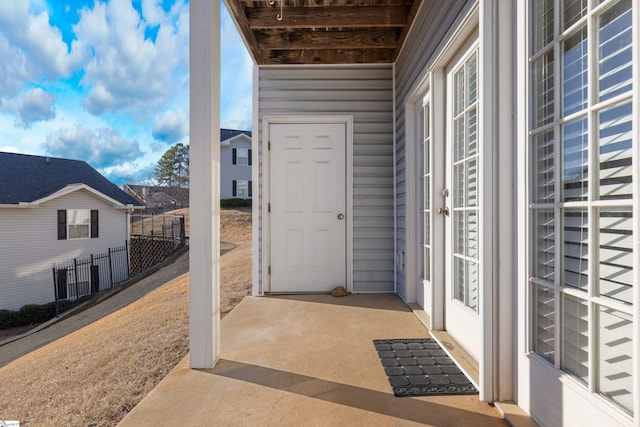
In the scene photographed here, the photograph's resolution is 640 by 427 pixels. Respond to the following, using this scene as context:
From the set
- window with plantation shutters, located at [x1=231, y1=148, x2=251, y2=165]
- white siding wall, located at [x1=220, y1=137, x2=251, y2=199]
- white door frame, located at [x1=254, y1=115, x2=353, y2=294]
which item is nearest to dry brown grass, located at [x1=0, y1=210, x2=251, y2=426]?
white door frame, located at [x1=254, y1=115, x2=353, y2=294]

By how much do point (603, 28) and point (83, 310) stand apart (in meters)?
11.6

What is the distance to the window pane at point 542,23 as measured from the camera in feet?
4.44

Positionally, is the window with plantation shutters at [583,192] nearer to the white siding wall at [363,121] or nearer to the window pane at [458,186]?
the window pane at [458,186]

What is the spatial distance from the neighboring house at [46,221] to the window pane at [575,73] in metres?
13.2

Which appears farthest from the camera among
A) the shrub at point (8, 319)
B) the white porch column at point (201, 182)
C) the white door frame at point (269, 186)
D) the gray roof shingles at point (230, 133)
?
the gray roof shingles at point (230, 133)

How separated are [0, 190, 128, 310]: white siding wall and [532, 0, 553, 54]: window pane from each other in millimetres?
13377

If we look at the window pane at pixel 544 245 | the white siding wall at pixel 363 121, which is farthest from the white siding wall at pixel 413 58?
the window pane at pixel 544 245

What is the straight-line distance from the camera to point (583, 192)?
1183 millimetres

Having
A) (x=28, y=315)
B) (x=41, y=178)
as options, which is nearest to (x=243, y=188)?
(x=41, y=178)

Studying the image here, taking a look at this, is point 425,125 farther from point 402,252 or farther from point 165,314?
point 165,314

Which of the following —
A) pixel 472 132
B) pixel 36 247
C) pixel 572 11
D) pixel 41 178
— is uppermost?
pixel 41 178

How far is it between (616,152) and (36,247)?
45.2ft

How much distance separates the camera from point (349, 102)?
155 inches

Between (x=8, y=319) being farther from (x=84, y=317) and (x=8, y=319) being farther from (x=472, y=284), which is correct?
(x=472, y=284)
